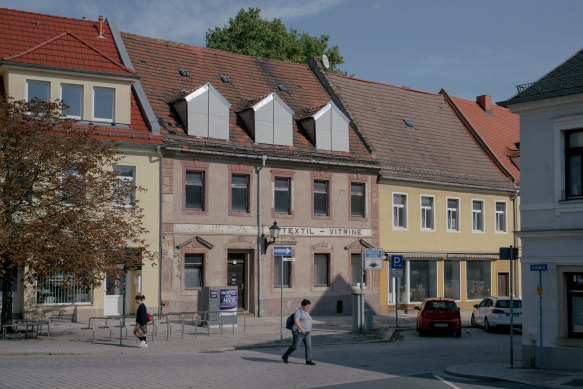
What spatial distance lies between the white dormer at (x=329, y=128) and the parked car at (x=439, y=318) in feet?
34.1

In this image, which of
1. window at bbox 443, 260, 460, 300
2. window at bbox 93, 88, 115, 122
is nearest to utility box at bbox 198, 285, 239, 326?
window at bbox 93, 88, 115, 122

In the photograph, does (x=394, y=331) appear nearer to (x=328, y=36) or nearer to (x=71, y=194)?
(x=71, y=194)

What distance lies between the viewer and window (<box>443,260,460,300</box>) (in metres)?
39.3

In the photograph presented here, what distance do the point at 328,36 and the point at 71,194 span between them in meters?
36.2

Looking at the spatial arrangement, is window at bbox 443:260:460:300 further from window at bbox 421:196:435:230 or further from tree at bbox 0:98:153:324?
tree at bbox 0:98:153:324

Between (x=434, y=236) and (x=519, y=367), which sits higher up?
(x=434, y=236)

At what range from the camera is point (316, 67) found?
4078 centimetres

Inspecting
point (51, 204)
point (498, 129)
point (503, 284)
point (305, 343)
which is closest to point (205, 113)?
point (51, 204)

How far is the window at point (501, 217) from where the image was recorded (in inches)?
1661

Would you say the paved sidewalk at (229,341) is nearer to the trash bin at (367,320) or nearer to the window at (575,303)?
the trash bin at (367,320)

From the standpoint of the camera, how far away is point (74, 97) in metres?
28.9

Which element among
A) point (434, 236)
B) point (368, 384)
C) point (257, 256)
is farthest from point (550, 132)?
point (434, 236)

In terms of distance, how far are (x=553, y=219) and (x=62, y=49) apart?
19706mm

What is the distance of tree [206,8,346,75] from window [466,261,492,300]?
20378 mm
